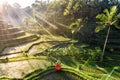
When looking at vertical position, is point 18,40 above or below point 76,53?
above

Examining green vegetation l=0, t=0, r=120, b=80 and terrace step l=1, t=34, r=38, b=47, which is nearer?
green vegetation l=0, t=0, r=120, b=80

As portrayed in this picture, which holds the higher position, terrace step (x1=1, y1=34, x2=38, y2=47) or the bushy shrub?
terrace step (x1=1, y1=34, x2=38, y2=47)

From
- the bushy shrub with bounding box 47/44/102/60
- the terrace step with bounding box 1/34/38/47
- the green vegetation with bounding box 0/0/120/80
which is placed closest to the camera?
the green vegetation with bounding box 0/0/120/80

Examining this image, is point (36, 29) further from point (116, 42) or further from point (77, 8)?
point (116, 42)

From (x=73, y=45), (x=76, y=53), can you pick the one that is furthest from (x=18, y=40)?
(x=76, y=53)

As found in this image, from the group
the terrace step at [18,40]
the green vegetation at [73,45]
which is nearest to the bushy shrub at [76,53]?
the green vegetation at [73,45]

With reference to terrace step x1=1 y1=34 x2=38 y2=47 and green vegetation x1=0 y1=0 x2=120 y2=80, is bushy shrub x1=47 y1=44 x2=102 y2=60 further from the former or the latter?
terrace step x1=1 y1=34 x2=38 y2=47

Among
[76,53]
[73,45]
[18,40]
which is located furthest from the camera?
[18,40]

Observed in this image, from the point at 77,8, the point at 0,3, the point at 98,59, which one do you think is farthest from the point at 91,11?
the point at 0,3

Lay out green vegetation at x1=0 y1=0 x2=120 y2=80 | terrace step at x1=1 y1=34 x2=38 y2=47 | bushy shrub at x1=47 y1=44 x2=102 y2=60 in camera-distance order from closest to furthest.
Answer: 1. green vegetation at x1=0 y1=0 x2=120 y2=80
2. bushy shrub at x1=47 y1=44 x2=102 y2=60
3. terrace step at x1=1 y1=34 x2=38 y2=47

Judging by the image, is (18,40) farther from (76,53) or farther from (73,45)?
(76,53)

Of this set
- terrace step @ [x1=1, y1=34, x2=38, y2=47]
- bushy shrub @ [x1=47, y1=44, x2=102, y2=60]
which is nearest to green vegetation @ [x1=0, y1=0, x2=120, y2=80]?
bushy shrub @ [x1=47, y1=44, x2=102, y2=60]

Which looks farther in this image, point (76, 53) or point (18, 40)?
point (18, 40)

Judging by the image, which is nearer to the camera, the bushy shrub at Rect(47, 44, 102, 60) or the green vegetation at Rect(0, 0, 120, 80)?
the green vegetation at Rect(0, 0, 120, 80)
